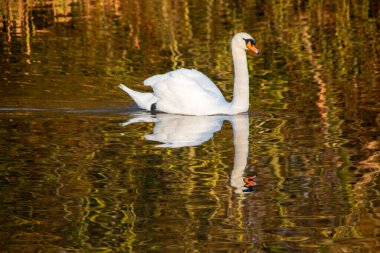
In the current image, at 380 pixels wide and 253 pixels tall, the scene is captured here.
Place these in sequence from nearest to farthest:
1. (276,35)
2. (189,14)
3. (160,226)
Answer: (160,226)
(276,35)
(189,14)

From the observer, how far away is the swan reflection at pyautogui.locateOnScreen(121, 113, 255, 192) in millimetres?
8715

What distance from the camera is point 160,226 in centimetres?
664

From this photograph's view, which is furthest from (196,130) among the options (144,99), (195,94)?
(144,99)

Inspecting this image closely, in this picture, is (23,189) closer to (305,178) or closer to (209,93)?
(305,178)

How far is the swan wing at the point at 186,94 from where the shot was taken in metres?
11.0

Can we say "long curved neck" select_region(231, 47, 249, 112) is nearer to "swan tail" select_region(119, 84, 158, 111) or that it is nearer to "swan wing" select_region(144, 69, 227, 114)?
"swan wing" select_region(144, 69, 227, 114)

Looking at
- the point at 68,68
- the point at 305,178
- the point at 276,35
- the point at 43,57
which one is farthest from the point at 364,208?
the point at 276,35

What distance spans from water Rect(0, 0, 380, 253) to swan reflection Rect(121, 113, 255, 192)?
2cm

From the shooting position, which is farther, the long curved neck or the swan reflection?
the long curved neck

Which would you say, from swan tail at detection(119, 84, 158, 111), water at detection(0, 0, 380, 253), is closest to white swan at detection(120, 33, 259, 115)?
swan tail at detection(119, 84, 158, 111)

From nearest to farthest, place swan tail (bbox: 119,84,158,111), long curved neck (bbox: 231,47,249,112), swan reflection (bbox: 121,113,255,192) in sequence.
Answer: swan reflection (bbox: 121,113,255,192), long curved neck (bbox: 231,47,249,112), swan tail (bbox: 119,84,158,111)

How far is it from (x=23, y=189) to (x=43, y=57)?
7413 millimetres


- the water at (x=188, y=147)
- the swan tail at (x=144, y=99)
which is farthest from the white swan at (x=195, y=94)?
the water at (x=188, y=147)

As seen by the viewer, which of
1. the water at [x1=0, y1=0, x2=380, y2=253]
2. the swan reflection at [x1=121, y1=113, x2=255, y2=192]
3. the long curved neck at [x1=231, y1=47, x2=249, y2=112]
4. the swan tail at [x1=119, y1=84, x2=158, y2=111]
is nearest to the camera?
the water at [x1=0, y1=0, x2=380, y2=253]
